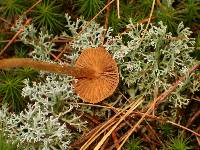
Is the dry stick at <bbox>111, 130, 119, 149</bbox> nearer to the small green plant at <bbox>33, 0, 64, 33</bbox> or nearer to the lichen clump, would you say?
the lichen clump

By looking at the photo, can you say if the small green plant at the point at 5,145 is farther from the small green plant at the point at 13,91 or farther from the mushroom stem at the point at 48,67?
the mushroom stem at the point at 48,67

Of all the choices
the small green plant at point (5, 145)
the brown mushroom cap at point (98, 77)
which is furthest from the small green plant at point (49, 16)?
the small green plant at point (5, 145)

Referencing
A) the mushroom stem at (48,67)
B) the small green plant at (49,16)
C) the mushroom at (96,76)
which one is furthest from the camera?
the small green plant at (49,16)

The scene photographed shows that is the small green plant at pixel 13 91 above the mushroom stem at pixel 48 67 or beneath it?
beneath

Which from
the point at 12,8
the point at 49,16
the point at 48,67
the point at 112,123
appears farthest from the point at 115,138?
the point at 12,8

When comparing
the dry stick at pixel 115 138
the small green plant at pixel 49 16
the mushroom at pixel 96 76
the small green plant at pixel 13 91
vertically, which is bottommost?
the dry stick at pixel 115 138

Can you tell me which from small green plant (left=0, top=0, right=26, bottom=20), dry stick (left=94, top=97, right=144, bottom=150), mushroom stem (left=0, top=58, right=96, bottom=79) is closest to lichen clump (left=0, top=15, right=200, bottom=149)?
dry stick (left=94, top=97, right=144, bottom=150)

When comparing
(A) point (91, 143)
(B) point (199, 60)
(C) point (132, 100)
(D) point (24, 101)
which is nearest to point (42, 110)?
(D) point (24, 101)
